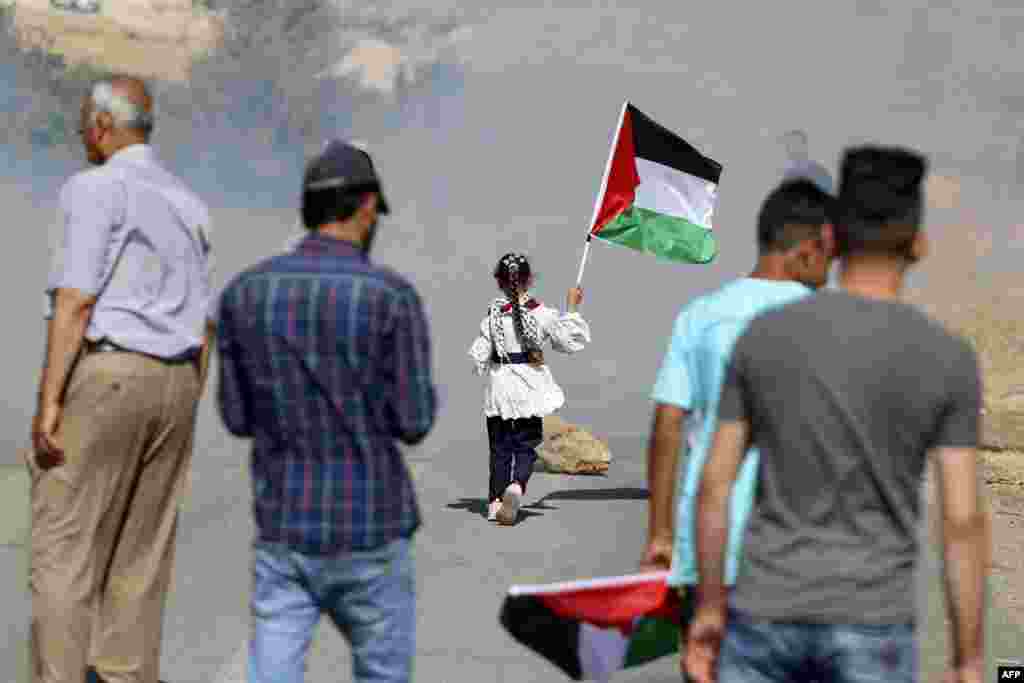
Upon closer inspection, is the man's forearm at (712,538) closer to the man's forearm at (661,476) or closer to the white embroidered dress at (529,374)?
the man's forearm at (661,476)

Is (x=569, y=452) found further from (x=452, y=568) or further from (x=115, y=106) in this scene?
(x=115, y=106)

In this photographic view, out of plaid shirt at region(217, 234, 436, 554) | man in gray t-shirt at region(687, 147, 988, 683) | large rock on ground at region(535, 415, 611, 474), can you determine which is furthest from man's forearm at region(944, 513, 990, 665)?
large rock on ground at region(535, 415, 611, 474)

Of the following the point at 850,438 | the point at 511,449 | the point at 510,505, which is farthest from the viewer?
the point at 511,449

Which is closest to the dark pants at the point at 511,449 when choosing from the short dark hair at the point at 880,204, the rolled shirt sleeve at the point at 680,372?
the rolled shirt sleeve at the point at 680,372

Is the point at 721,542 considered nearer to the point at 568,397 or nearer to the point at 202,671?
the point at 202,671

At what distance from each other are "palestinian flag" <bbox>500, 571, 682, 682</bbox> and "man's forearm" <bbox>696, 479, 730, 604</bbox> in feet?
1.65

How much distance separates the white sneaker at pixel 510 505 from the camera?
11844 millimetres

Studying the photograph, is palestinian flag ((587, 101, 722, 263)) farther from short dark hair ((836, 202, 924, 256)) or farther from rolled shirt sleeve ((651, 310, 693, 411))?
short dark hair ((836, 202, 924, 256))

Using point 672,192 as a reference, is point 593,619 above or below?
below

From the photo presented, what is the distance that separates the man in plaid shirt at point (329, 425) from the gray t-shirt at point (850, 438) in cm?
97

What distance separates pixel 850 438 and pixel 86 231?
8.15 ft

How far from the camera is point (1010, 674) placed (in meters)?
7.59

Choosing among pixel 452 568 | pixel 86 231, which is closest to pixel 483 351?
pixel 452 568

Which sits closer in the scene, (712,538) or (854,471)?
(854,471)
